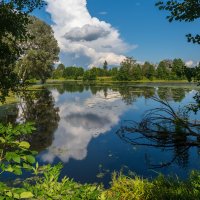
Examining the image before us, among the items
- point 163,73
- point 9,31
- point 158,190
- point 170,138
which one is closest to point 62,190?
point 158,190

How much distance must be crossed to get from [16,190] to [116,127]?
21692mm

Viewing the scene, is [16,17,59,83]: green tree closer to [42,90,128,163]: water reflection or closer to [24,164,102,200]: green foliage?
[42,90,128,163]: water reflection

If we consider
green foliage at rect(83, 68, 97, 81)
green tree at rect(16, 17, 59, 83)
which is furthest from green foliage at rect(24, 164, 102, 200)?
green foliage at rect(83, 68, 97, 81)

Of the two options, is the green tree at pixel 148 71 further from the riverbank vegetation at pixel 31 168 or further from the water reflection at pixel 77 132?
the riverbank vegetation at pixel 31 168

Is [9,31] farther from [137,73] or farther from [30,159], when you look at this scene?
[137,73]

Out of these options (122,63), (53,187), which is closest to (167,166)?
(53,187)

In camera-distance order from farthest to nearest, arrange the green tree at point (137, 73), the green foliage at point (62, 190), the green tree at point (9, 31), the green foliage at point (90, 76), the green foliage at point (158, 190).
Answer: the green foliage at point (90, 76) < the green tree at point (137, 73) < the green tree at point (9, 31) < the green foliage at point (158, 190) < the green foliage at point (62, 190)

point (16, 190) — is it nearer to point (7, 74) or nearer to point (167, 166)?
point (7, 74)

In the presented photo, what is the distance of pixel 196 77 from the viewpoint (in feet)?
31.1

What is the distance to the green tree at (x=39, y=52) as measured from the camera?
62.2 meters

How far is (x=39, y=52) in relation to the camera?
63156mm

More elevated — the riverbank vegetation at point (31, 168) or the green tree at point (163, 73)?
the green tree at point (163, 73)

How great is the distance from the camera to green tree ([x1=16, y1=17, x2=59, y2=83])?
6216 cm

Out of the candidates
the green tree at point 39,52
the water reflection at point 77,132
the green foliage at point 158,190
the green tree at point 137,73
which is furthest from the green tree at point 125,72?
the green foliage at point 158,190
